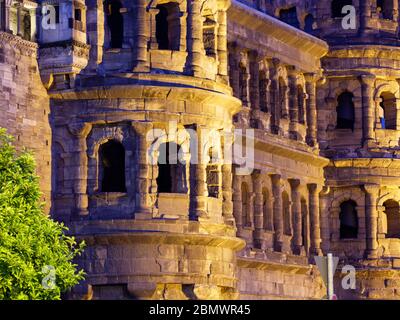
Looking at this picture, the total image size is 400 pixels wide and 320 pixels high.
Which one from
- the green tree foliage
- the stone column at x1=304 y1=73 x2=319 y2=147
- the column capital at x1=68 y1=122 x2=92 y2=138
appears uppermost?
the stone column at x1=304 y1=73 x2=319 y2=147

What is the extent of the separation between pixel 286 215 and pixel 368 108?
23.8ft

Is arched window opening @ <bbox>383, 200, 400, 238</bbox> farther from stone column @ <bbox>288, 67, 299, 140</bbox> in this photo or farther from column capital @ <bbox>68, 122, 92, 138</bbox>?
column capital @ <bbox>68, 122, 92, 138</bbox>

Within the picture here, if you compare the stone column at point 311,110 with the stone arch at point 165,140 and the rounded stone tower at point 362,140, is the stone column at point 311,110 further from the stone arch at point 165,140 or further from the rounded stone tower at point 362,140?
the stone arch at point 165,140

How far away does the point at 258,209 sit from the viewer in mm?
60031

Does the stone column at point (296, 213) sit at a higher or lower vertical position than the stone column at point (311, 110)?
lower

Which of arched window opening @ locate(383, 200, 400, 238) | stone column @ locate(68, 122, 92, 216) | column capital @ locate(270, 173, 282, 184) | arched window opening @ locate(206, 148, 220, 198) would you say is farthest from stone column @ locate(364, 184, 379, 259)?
stone column @ locate(68, 122, 92, 216)

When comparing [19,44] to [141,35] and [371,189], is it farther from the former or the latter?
[371,189]

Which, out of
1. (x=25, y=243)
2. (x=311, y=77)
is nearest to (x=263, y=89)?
(x=311, y=77)

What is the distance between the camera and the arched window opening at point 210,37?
5275 centimetres

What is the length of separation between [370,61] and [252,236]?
12.3 m

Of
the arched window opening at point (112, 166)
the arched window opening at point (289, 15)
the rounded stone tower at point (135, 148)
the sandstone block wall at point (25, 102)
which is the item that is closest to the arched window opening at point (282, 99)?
the arched window opening at point (289, 15)

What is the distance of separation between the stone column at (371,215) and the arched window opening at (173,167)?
1801cm

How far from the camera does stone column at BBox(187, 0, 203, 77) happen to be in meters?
51.3

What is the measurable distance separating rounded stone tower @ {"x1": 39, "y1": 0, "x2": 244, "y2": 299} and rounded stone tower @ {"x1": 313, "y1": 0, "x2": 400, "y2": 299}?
16.7 m
